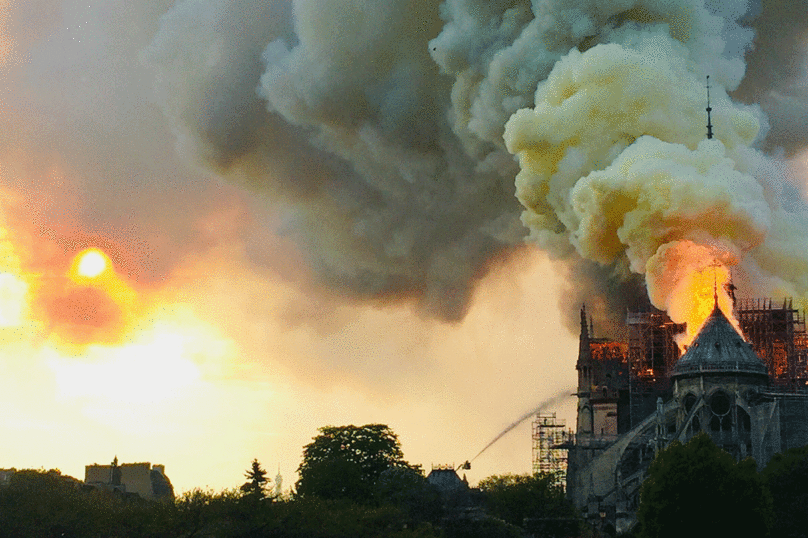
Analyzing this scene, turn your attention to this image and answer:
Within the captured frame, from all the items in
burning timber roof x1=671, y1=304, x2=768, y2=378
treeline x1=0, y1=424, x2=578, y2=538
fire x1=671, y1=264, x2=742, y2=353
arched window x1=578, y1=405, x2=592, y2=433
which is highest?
fire x1=671, y1=264, x2=742, y2=353

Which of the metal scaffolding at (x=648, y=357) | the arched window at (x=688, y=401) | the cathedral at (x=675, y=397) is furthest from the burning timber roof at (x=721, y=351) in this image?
the metal scaffolding at (x=648, y=357)

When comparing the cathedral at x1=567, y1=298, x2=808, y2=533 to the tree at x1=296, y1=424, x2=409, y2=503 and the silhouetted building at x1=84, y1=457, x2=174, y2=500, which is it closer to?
the tree at x1=296, y1=424, x2=409, y2=503

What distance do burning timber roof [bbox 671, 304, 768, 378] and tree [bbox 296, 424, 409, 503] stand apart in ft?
70.0

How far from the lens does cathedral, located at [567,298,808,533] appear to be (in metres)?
103

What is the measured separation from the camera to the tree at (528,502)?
102125mm

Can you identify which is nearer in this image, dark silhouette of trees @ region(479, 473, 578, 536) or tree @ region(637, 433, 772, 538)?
tree @ region(637, 433, 772, 538)

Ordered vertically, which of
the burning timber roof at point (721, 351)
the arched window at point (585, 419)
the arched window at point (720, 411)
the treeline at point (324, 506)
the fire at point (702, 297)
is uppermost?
the fire at point (702, 297)

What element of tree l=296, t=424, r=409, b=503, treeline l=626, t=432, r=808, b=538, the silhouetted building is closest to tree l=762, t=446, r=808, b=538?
treeline l=626, t=432, r=808, b=538

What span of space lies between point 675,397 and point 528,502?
471 inches

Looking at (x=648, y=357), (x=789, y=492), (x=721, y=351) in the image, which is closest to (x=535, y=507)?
(x=721, y=351)

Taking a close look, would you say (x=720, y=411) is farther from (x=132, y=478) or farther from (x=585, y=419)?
(x=132, y=478)

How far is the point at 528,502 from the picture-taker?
104875 mm

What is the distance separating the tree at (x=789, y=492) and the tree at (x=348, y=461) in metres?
25.5

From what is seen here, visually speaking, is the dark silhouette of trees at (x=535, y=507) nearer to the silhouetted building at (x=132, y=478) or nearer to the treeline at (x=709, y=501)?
the treeline at (x=709, y=501)
